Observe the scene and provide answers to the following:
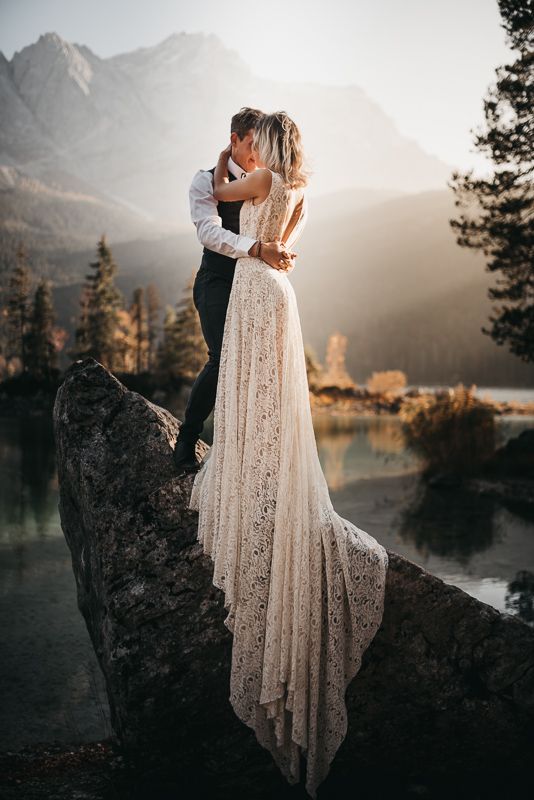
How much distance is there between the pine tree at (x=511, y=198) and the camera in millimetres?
15914

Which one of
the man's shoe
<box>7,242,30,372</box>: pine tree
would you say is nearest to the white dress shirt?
the man's shoe

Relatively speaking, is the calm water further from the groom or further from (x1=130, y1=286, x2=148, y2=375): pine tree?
(x1=130, y1=286, x2=148, y2=375): pine tree

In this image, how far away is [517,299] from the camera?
17281 millimetres

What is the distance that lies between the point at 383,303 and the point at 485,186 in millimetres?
117012

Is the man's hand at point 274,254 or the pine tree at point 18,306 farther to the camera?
the pine tree at point 18,306

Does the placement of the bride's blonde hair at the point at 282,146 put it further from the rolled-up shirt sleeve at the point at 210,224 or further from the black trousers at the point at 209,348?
the black trousers at the point at 209,348

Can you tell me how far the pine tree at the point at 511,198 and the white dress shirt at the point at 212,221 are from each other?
42.2 ft

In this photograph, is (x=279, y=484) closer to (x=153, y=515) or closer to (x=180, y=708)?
(x=153, y=515)

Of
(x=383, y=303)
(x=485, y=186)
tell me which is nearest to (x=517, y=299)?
(x=485, y=186)

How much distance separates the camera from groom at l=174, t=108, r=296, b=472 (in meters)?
4.10

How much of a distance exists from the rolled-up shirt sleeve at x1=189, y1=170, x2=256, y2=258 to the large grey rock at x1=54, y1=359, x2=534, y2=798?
144cm

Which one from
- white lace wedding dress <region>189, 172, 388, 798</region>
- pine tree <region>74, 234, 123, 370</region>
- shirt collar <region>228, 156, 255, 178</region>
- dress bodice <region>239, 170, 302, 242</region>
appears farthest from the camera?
pine tree <region>74, 234, 123, 370</region>

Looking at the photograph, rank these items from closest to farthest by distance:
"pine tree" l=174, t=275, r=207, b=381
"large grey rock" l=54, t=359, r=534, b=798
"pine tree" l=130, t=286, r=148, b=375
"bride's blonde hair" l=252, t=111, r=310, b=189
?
"bride's blonde hair" l=252, t=111, r=310, b=189, "large grey rock" l=54, t=359, r=534, b=798, "pine tree" l=174, t=275, r=207, b=381, "pine tree" l=130, t=286, r=148, b=375

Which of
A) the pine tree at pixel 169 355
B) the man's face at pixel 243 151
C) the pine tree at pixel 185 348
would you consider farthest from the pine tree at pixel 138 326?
the man's face at pixel 243 151
